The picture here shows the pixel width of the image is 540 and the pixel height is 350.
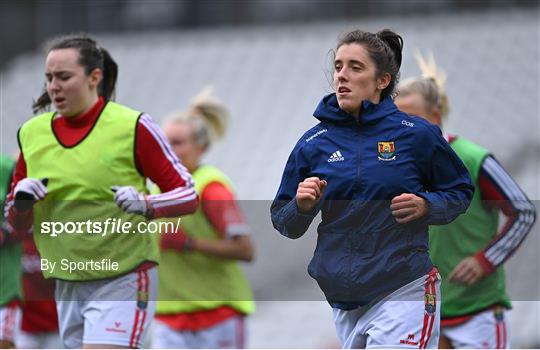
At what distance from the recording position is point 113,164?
4.70 metres

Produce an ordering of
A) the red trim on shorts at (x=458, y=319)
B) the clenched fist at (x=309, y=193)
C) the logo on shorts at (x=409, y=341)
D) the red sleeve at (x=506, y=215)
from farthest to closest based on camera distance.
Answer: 1. the red trim on shorts at (x=458, y=319)
2. the red sleeve at (x=506, y=215)
3. the logo on shorts at (x=409, y=341)
4. the clenched fist at (x=309, y=193)

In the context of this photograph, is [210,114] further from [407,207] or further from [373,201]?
[407,207]

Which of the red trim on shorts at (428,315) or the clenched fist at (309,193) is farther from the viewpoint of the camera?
the red trim on shorts at (428,315)

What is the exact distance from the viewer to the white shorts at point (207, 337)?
6504 millimetres

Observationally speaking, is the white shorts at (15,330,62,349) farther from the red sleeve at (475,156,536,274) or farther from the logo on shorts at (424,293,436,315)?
the logo on shorts at (424,293,436,315)

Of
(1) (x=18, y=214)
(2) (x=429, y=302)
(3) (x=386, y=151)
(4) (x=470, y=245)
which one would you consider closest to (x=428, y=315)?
(2) (x=429, y=302)

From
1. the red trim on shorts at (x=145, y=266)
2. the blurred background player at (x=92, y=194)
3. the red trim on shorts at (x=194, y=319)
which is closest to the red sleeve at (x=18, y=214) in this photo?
the blurred background player at (x=92, y=194)

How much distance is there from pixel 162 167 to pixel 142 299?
52cm

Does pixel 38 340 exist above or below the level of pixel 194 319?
below

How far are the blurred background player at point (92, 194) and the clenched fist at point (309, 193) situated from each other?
0.77 m

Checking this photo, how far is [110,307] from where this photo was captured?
15.5 ft

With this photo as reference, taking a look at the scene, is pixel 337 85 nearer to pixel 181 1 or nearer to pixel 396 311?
pixel 396 311

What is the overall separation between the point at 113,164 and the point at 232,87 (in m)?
9.57

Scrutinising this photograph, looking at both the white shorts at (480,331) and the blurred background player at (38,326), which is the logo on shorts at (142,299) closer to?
the white shorts at (480,331)
